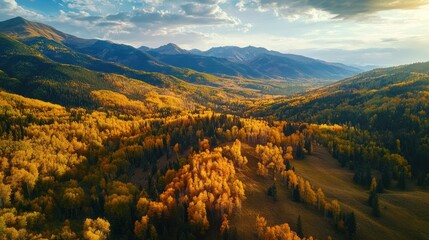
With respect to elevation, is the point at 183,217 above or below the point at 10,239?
above

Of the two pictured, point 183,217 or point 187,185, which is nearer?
point 183,217

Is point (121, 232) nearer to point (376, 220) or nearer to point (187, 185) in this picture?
point (187, 185)

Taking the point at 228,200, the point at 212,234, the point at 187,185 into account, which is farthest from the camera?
the point at 187,185

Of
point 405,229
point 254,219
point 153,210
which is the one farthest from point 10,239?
point 405,229

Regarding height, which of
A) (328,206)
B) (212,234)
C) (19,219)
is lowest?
(19,219)

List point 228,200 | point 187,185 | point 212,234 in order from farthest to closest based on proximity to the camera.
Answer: point 187,185 → point 228,200 → point 212,234

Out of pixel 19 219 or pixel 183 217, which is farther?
pixel 19 219

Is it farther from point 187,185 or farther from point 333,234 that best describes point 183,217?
point 333,234

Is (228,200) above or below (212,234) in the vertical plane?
above

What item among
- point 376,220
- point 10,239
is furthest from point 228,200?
point 10,239
